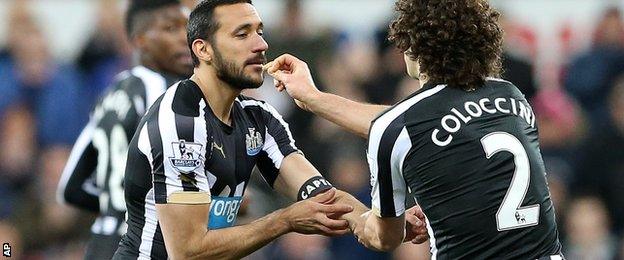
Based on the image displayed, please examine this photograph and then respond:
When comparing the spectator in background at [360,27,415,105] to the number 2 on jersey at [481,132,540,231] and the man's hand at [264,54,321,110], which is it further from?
the number 2 on jersey at [481,132,540,231]

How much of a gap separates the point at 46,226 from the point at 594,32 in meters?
4.98

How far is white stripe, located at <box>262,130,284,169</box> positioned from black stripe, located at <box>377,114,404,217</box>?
87 centimetres

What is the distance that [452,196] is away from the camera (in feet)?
18.2

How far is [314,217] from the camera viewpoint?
232 inches

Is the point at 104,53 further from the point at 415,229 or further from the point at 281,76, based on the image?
the point at 415,229

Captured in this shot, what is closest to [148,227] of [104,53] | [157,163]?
[157,163]

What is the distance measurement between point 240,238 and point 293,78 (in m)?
0.83

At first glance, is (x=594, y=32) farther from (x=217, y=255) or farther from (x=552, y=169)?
(x=217, y=255)

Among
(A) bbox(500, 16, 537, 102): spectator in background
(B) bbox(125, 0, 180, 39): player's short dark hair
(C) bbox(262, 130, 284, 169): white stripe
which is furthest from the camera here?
(A) bbox(500, 16, 537, 102): spectator in background

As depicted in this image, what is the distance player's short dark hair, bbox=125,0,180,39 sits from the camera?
8250 millimetres

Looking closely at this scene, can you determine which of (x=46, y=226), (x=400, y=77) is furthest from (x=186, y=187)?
(x=400, y=77)

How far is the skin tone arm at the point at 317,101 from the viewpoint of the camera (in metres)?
6.22

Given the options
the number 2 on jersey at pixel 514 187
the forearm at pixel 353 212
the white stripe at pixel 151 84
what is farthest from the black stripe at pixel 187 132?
the white stripe at pixel 151 84

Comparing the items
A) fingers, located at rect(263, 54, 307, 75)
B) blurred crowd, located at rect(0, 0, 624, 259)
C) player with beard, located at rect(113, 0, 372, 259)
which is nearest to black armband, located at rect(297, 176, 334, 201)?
player with beard, located at rect(113, 0, 372, 259)
